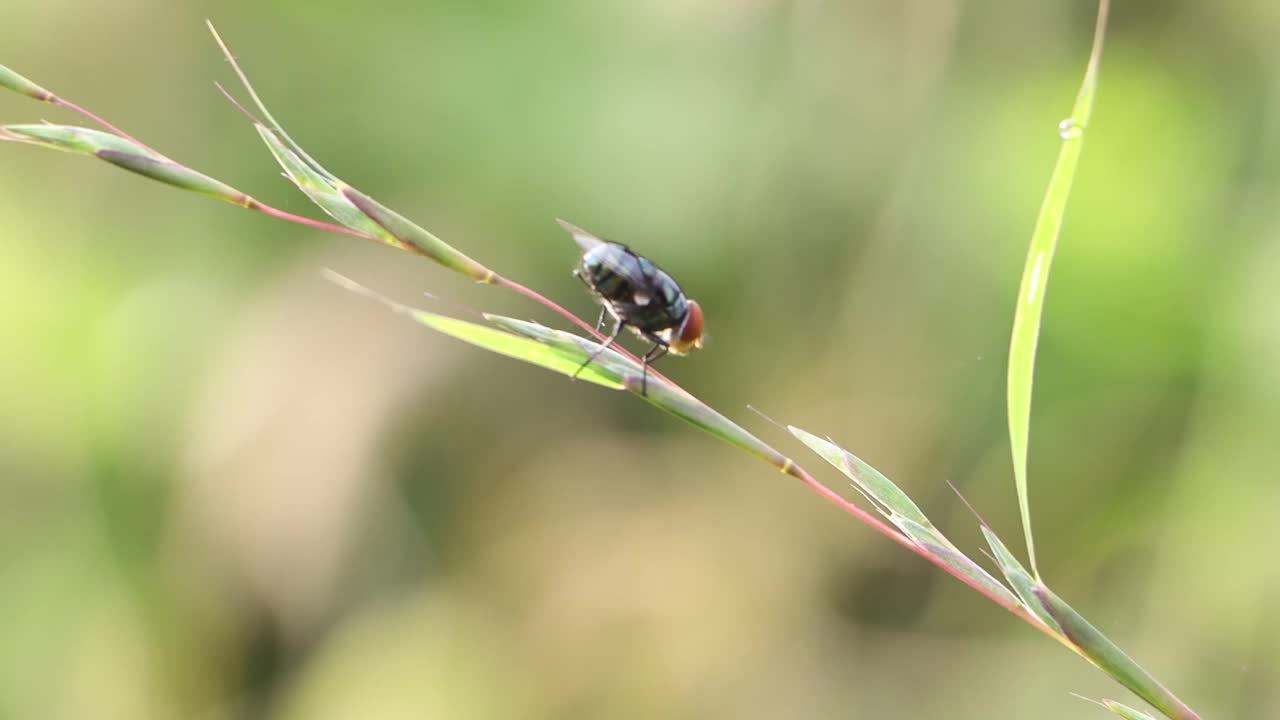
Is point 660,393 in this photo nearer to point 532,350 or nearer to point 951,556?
point 532,350

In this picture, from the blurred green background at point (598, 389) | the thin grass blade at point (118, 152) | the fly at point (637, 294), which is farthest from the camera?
the blurred green background at point (598, 389)

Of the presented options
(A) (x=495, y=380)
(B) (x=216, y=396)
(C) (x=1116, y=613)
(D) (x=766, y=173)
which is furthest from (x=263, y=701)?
(C) (x=1116, y=613)

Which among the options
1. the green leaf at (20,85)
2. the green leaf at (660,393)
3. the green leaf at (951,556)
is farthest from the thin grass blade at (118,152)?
the green leaf at (951,556)

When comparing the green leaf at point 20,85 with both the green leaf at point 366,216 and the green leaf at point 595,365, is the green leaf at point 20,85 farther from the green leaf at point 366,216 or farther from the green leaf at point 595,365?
the green leaf at point 595,365

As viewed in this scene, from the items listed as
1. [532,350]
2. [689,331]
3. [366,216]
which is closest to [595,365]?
[532,350]

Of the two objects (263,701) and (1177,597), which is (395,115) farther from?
(1177,597)
